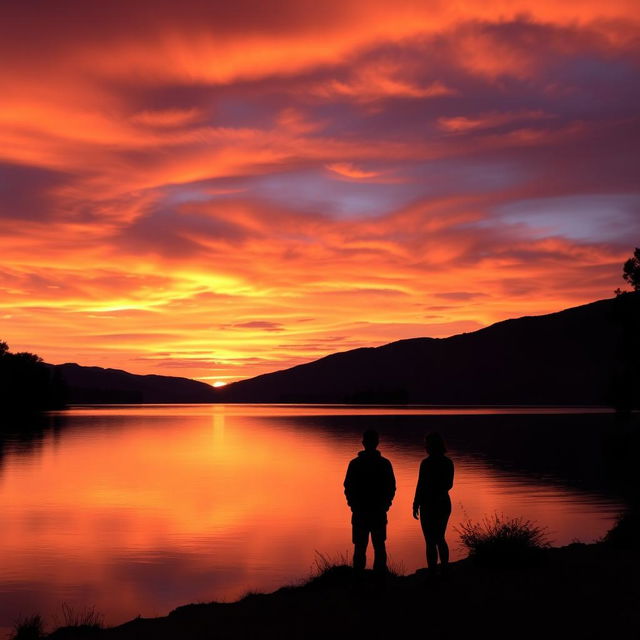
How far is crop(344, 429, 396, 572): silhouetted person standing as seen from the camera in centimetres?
1458

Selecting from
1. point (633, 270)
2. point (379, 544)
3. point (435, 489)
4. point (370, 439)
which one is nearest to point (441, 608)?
point (379, 544)

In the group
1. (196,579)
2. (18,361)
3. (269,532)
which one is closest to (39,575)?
(196,579)

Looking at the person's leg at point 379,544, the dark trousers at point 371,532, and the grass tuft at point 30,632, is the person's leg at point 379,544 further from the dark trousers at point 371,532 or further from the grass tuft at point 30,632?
the grass tuft at point 30,632

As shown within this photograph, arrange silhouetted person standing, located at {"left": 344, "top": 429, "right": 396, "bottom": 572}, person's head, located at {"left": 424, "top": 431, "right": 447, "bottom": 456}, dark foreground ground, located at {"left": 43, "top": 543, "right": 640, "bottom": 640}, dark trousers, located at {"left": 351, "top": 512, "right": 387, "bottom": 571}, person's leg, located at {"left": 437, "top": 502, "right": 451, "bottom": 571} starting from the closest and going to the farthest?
dark foreground ground, located at {"left": 43, "top": 543, "right": 640, "bottom": 640} → silhouetted person standing, located at {"left": 344, "top": 429, "right": 396, "bottom": 572} → dark trousers, located at {"left": 351, "top": 512, "right": 387, "bottom": 571} → person's head, located at {"left": 424, "top": 431, "right": 447, "bottom": 456} → person's leg, located at {"left": 437, "top": 502, "right": 451, "bottom": 571}

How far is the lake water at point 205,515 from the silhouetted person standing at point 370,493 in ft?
19.3

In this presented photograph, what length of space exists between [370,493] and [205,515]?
805 inches

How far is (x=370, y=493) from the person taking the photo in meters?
14.6

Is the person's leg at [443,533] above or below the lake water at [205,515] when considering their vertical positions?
above

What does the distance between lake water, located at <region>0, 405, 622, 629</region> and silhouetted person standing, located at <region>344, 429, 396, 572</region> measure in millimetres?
5885

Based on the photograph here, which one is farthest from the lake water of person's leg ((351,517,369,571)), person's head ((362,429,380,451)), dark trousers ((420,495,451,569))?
person's head ((362,429,380,451))

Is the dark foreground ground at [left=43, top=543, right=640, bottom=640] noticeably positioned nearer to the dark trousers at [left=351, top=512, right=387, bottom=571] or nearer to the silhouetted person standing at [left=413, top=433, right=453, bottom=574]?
the dark trousers at [left=351, top=512, right=387, bottom=571]

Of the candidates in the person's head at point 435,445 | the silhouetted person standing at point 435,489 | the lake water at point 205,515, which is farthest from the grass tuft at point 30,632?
the person's head at point 435,445

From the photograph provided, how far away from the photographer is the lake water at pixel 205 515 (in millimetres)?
20781

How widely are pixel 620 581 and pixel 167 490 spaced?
101ft
